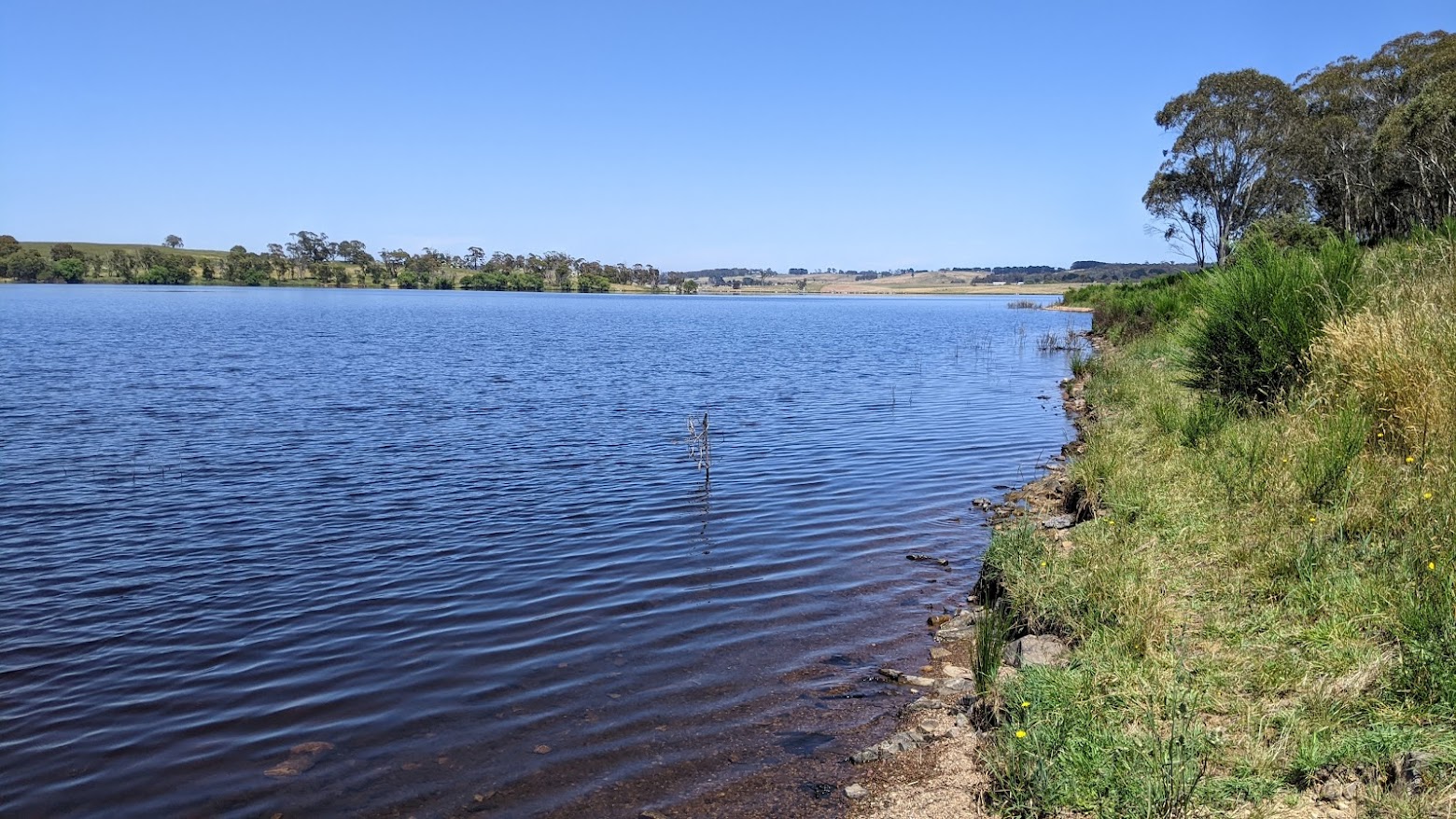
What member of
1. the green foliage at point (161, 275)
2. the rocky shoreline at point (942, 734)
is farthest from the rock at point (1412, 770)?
the green foliage at point (161, 275)

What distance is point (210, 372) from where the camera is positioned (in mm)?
29391

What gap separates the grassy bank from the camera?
4.57 meters

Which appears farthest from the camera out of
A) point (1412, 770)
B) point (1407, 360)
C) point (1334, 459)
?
point (1407, 360)

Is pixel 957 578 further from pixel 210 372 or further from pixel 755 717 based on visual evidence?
pixel 210 372

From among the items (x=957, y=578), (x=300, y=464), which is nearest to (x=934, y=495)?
(x=957, y=578)

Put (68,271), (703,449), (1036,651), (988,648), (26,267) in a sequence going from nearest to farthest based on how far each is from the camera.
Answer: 1. (1036,651)
2. (988,648)
3. (703,449)
4. (68,271)
5. (26,267)

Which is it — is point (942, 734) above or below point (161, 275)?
below

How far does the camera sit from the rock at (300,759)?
6191 millimetres

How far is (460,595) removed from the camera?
9.62m

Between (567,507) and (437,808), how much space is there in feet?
24.9

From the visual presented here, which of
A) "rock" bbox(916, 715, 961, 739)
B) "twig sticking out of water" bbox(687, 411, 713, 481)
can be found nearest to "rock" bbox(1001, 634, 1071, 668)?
"rock" bbox(916, 715, 961, 739)

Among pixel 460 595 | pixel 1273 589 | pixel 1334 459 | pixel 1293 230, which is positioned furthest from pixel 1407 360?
pixel 1293 230

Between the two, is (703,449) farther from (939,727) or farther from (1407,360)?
(1407,360)

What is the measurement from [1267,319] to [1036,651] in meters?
7.98
